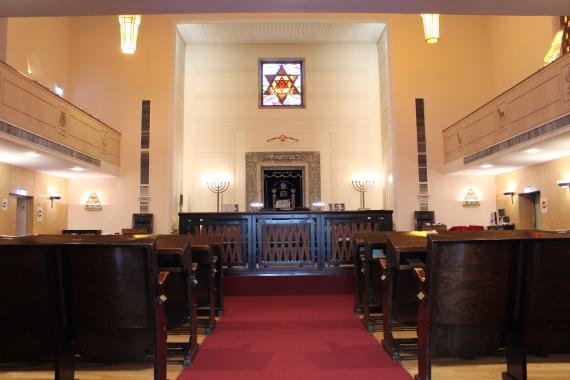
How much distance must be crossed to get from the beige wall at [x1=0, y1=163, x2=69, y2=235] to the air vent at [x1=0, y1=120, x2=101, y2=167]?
1265 millimetres

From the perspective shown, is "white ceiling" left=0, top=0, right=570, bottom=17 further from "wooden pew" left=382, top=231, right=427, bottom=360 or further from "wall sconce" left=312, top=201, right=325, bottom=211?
"wall sconce" left=312, top=201, right=325, bottom=211

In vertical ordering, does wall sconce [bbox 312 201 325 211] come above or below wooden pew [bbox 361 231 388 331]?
above

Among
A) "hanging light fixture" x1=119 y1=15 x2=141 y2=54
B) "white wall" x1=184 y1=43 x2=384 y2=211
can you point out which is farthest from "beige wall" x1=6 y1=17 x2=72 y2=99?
"white wall" x1=184 y1=43 x2=384 y2=211

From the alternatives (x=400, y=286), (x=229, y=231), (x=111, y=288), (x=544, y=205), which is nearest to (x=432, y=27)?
(x=544, y=205)

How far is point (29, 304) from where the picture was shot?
2441mm

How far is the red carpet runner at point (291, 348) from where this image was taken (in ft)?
10.2

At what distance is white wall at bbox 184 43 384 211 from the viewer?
12141 mm

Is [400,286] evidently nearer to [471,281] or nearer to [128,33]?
[471,281]

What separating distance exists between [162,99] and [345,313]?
309 inches

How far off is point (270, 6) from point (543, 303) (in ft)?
10.0

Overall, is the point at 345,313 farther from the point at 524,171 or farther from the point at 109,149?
the point at 109,149

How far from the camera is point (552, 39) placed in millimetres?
Answer: 8930

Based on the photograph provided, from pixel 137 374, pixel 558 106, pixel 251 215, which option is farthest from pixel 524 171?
pixel 137 374

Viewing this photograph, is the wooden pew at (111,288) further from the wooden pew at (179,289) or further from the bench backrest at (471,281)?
the bench backrest at (471,281)
